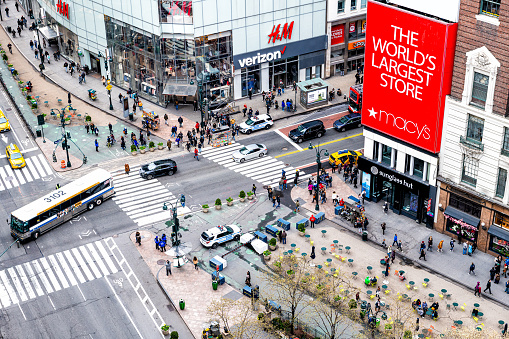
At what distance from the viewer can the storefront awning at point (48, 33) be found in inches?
4498

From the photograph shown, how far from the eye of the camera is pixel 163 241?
68.9 meters

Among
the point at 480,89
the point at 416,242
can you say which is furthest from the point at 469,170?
the point at 416,242

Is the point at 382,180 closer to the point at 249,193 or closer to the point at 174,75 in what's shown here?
the point at 249,193

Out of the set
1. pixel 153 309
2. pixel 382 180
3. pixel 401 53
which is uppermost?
→ pixel 401 53

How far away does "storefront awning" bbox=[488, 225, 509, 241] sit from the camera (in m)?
64.0

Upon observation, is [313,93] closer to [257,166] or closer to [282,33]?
[282,33]

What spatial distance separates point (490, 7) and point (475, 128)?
10.8 m

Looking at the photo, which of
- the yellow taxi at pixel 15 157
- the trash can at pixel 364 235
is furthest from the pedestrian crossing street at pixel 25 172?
the trash can at pixel 364 235

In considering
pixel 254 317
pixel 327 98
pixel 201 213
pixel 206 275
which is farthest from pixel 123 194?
pixel 327 98

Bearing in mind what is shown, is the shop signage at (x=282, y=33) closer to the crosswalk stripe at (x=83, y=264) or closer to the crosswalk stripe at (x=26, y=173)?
the crosswalk stripe at (x=26, y=173)

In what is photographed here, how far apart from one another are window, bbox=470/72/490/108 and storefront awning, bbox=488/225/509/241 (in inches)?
441

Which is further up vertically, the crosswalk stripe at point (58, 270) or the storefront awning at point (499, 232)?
the storefront awning at point (499, 232)

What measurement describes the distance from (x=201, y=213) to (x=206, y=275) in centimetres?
1047

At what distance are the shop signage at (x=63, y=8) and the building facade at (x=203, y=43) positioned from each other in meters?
1.02
